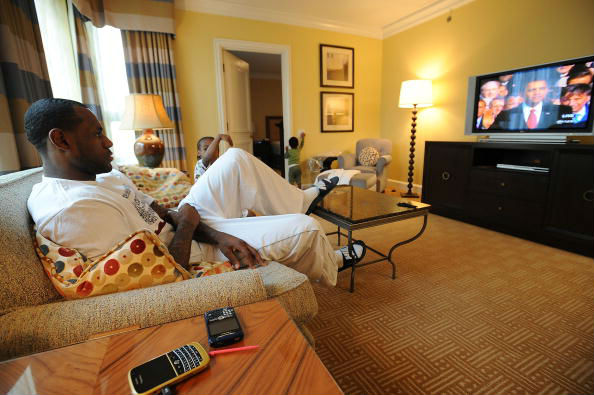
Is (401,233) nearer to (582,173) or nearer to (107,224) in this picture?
(582,173)

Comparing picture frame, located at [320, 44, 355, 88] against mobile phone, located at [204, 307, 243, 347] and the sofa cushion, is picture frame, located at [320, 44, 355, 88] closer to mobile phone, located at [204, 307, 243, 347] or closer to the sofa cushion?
the sofa cushion

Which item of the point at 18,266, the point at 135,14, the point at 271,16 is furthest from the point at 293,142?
the point at 18,266

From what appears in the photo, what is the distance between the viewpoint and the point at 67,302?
2.11 feet

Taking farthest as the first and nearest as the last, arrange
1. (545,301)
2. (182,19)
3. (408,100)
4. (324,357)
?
(408,100)
(182,19)
(545,301)
(324,357)

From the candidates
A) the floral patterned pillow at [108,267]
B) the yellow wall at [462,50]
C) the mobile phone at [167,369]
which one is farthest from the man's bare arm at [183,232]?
the yellow wall at [462,50]

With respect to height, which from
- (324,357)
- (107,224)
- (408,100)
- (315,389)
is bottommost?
(324,357)

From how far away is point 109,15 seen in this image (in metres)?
2.97

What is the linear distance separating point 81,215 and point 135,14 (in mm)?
3263

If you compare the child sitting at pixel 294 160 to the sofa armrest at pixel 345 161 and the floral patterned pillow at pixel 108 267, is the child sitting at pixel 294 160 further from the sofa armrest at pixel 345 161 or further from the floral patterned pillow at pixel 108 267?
the floral patterned pillow at pixel 108 267

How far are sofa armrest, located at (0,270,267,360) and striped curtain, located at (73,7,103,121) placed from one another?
2.75 m

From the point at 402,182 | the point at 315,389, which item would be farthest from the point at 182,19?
the point at 315,389

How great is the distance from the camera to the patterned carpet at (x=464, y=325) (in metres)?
1.11

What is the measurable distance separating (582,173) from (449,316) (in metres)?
1.63

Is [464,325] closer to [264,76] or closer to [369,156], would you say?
[369,156]
